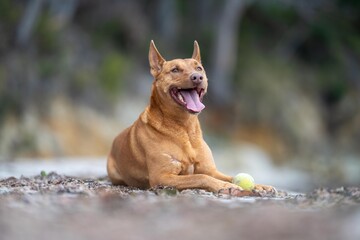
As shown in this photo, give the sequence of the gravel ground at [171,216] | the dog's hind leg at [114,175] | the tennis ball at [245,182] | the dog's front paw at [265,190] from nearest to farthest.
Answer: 1. the gravel ground at [171,216]
2. the dog's front paw at [265,190]
3. the tennis ball at [245,182]
4. the dog's hind leg at [114,175]

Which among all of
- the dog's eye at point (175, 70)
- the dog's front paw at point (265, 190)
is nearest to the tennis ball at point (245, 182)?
the dog's front paw at point (265, 190)

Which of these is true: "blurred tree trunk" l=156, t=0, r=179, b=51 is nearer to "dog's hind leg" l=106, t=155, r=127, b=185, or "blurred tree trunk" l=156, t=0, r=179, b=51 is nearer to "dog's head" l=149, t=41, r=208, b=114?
"dog's hind leg" l=106, t=155, r=127, b=185

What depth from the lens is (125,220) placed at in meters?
5.98

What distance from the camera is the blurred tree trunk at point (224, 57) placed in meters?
31.3

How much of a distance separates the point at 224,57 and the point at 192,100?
2253 cm

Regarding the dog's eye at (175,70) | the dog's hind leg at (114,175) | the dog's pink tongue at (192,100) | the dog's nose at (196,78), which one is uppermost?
the dog's eye at (175,70)

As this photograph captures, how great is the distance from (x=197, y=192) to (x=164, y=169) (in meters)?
0.78

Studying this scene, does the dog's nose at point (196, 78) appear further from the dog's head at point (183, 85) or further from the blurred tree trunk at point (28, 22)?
the blurred tree trunk at point (28, 22)

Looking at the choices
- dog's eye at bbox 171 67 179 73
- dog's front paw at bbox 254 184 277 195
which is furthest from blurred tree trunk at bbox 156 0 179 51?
dog's front paw at bbox 254 184 277 195

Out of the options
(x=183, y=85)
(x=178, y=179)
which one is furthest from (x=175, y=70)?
(x=178, y=179)

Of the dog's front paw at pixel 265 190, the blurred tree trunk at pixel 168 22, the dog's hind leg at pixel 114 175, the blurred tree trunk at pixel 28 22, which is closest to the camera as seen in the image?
the dog's front paw at pixel 265 190

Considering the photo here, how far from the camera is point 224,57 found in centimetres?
3144

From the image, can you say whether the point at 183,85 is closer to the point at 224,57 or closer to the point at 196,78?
the point at 196,78

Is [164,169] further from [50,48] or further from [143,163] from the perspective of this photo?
[50,48]
